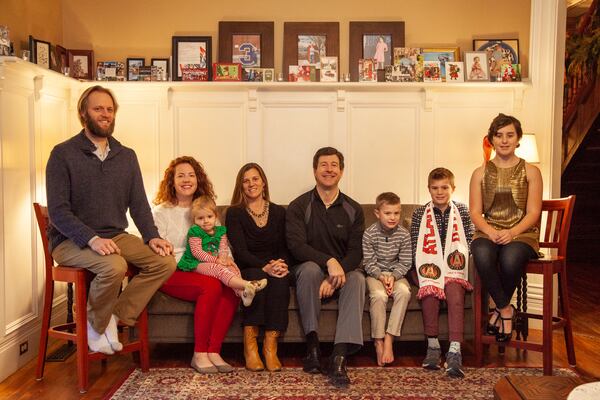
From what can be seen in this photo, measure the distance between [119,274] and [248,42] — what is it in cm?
221

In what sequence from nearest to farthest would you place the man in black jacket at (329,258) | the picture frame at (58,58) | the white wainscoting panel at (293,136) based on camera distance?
the man in black jacket at (329,258), the picture frame at (58,58), the white wainscoting panel at (293,136)

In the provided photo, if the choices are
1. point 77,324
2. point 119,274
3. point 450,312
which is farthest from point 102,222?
point 450,312

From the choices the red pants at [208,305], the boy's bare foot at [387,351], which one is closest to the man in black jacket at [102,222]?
the red pants at [208,305]

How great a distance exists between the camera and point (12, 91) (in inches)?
Result: 129

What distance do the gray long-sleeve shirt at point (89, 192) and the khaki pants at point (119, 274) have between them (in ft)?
0.24

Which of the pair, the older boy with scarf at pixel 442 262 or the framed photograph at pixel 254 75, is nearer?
the older boy with scarf at pixel 442 262

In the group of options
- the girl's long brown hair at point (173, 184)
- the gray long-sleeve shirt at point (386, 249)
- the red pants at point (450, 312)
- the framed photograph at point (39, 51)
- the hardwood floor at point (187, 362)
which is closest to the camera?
the hardwood floor at point (187, 362)

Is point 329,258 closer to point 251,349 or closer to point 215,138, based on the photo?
point 251,349

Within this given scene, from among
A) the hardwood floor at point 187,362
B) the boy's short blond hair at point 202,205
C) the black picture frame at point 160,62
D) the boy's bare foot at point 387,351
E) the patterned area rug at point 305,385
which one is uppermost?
the black picture frame at point 160,62

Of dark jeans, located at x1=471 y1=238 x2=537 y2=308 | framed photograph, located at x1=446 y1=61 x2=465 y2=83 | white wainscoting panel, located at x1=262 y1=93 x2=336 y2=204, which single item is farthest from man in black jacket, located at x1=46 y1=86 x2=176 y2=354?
framed photograph, located at x1=446 y1=61 x2=465 y2=83

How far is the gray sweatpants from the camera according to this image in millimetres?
3186

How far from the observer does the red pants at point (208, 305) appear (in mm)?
3217

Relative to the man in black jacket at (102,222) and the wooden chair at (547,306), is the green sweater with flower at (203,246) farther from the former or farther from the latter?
the wooden chair at (547,306)

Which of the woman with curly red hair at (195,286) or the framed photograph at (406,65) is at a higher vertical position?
the framed photograph at (406,65)
